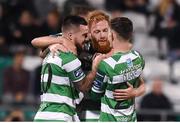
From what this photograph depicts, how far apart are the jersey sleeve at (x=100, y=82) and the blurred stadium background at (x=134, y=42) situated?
4.45 meters

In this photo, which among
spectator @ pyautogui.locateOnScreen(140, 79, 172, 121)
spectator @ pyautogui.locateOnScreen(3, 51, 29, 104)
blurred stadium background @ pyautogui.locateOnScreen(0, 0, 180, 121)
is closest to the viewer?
spectator @ pyautogui.locateOnScreen(140, 79, 172, 121)

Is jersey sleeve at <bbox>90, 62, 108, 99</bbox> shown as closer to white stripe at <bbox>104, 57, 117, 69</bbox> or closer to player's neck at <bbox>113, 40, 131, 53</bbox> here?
white stripe at <bbox>104, 57, 117, 69</bbox>

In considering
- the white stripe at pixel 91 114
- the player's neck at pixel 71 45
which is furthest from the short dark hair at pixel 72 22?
the white stripe at pixel 91 114

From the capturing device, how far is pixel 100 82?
24.0 feet

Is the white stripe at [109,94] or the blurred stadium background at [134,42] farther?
the blurred stadium background at [134,42]

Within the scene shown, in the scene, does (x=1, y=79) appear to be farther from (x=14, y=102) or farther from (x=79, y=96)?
(x=79, y=96)

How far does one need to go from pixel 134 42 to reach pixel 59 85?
797 cm

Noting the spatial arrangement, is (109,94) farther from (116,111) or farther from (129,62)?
(129,62)

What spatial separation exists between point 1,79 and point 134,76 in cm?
637

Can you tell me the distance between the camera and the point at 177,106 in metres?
14.0

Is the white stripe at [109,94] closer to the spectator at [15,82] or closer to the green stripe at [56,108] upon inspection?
the green stripe at [56,108]

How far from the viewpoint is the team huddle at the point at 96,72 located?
23.8 ft

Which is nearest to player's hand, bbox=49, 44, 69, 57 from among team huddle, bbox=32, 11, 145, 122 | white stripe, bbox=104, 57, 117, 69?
Result: team huddle, bbox=32, 11, 145, 122

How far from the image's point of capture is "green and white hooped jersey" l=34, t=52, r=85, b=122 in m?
7.25
